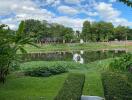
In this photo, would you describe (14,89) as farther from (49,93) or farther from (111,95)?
(111,95)

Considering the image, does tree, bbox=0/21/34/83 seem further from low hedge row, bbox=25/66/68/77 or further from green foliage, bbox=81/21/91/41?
green foliage, bbox=81/21/91/41

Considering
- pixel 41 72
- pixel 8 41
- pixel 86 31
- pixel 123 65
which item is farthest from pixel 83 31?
pixel 8 41

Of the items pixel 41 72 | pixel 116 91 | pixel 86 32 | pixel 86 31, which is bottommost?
pixel 41 72

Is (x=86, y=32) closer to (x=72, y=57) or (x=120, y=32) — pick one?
(x=120, y=32)

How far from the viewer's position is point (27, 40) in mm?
12891

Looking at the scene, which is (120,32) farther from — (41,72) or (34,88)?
(34,88)

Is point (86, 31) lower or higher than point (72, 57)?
higher

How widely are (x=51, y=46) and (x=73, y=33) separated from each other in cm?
1946

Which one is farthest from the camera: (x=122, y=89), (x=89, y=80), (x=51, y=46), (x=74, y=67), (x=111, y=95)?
(x=51, y=46)

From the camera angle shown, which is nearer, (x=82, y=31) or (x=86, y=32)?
(x=86, y=32)

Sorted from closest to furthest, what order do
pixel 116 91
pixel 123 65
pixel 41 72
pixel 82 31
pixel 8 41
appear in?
pixel 116 91 < pixel 8 41 < pixel 41 72 < pixel 123 65 < pixel 82 31

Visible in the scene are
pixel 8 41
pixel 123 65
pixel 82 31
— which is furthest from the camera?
pixel 82 31

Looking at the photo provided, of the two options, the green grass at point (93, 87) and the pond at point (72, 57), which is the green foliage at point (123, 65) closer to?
the green grass at point (93, 87)

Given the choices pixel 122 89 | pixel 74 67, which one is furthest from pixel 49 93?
pixel 74 67
